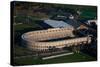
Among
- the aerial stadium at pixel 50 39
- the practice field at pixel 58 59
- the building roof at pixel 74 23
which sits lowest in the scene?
the practice field at pixel 58 59

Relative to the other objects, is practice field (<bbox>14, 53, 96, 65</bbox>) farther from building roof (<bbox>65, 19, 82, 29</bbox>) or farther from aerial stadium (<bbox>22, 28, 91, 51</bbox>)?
building roof (<bbox>65, 19, 82, 29</bbox>)

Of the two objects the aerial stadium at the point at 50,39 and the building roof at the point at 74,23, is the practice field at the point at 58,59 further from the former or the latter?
the building roof at the point at 74,23

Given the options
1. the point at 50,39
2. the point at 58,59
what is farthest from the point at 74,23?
the point at 58,59

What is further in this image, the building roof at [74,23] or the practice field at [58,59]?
the building roof at [74,23]

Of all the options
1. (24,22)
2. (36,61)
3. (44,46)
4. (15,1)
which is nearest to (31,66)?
(36,61)

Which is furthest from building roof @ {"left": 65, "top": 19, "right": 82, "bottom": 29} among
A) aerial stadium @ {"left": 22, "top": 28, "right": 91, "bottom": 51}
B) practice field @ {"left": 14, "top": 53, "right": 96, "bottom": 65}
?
practice field @ {"left": 14, "top": 53, "right": 96, "bottom": 65}

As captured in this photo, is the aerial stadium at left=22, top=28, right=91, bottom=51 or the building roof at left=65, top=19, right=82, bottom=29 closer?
the aerial stadium at left=22, top=28, right=91, bottom=51

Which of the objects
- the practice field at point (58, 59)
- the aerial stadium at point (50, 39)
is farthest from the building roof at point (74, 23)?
the practice field at point (58, 59)

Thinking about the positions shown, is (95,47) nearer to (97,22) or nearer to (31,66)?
(97,22)

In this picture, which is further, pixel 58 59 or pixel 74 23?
pixel 74 23

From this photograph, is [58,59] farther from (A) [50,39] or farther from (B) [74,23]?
(B) [74,23]

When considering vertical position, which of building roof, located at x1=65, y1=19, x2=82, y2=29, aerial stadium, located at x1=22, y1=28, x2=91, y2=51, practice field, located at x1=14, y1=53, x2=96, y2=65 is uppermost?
building roof, located at x1=65, y1=19, x2=82, y2=29
